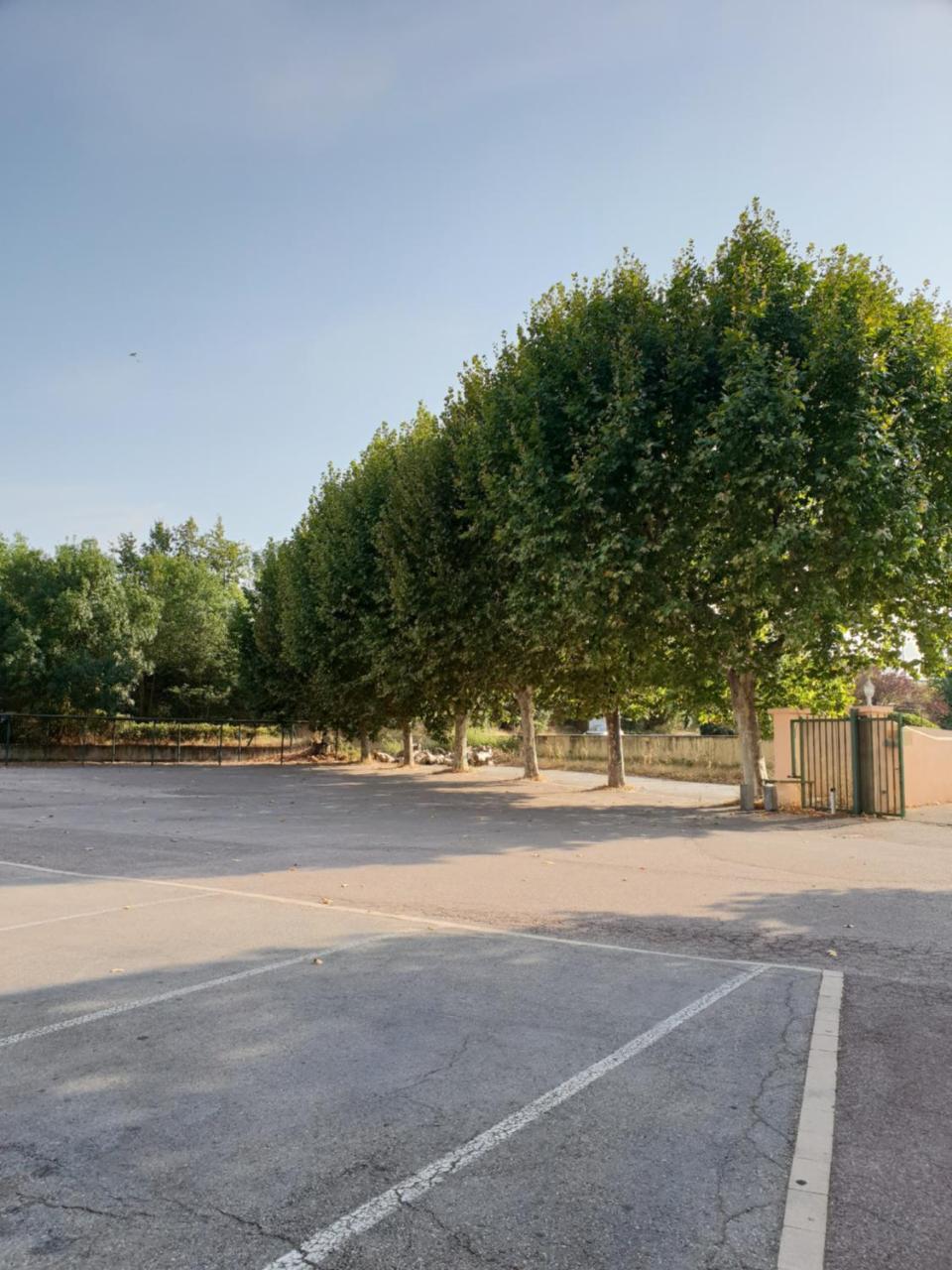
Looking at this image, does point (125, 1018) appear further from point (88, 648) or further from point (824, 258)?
point (88, 648)

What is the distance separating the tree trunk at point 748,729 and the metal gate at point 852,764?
1.20 meters

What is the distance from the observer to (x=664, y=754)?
148ft

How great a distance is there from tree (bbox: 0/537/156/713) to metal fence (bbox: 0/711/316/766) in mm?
1628

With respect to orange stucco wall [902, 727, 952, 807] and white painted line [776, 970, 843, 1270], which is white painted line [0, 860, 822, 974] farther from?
orange stucco wall [902, 727, 952, 807]

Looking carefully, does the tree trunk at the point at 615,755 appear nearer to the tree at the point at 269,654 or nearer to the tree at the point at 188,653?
the tree at the point at 269,654

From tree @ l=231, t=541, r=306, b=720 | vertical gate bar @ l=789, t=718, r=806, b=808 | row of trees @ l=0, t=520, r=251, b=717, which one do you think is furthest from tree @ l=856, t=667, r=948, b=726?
row of trees @ l=0, t=520, r=251, b=717

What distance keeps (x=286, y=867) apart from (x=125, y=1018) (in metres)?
6.36

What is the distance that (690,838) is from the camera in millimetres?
16453

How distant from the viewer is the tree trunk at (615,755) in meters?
30.2

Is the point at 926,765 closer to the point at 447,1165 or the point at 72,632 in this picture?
the point at 447,1165

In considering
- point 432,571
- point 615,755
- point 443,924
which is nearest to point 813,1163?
point 443,924

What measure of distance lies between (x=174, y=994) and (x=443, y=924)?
2980 millimetres

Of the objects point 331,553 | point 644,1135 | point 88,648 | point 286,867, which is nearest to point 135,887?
point 286,867

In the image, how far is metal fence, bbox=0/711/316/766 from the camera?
37562 mm
